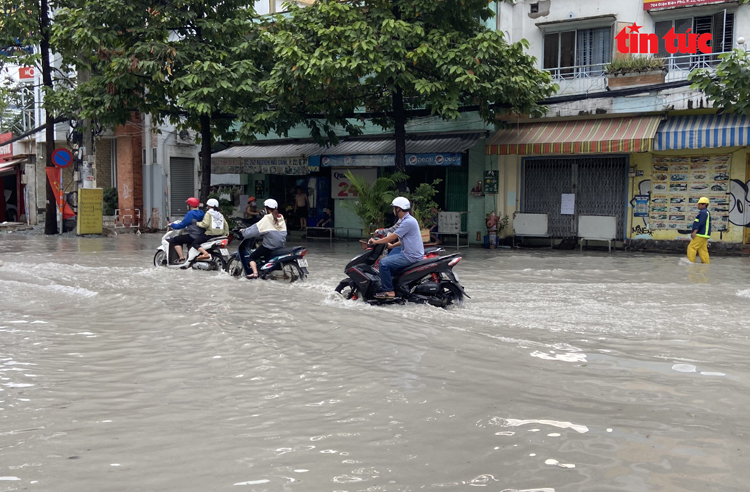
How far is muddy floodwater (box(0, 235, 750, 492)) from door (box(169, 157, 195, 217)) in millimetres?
16730

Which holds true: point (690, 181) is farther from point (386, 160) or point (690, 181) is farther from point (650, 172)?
point (386, 160)

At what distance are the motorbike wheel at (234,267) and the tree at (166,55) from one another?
529cm

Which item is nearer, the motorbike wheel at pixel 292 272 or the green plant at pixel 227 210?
the motorbike wheel at pixel 292 272

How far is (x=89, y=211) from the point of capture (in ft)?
77.1

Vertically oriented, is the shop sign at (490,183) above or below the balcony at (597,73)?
below

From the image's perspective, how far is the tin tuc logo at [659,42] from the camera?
16.8 metres

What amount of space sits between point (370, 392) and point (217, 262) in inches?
335

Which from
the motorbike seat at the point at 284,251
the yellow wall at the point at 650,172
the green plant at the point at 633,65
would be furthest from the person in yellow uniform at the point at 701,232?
the motorbike seat at the point at 284,251

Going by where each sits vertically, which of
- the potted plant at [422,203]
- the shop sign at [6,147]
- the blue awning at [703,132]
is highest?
the shop sign at [6,147]

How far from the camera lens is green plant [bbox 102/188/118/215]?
27.5 m

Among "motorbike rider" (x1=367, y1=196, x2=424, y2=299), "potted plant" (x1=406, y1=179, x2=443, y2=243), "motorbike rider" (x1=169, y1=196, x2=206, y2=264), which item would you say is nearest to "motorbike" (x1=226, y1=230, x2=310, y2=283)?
"motorbike rider" (x1=169, y1=196, x2=206, y2=264)

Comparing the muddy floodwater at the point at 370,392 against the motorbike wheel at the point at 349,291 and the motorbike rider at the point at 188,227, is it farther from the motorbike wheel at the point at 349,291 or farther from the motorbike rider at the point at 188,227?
the motorbike rider at the point at 188,227

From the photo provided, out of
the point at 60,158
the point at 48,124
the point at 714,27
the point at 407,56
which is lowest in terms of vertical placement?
the point at 60,158

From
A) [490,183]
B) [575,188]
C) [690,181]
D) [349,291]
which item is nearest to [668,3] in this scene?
[690,181]
